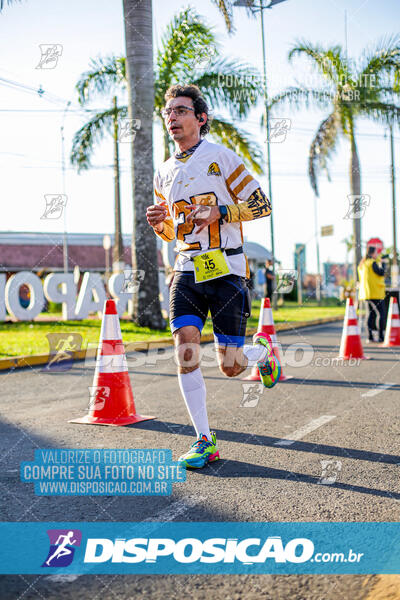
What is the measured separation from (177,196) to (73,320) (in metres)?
14.0

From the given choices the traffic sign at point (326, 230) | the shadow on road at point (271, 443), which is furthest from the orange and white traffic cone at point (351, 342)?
the traffic sign at point (326, 230)

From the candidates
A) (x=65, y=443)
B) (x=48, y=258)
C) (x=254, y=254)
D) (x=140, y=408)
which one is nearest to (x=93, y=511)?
(x=65, y=443)

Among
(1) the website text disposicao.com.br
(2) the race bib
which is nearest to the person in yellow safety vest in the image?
(2) the race bib

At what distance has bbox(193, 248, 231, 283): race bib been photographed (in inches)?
152

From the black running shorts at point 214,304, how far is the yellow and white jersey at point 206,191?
0.09 m

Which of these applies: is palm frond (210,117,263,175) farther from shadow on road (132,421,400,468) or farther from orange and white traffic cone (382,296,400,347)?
shadow on road (132,421,400,468)

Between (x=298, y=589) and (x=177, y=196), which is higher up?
(x=177, y=196)

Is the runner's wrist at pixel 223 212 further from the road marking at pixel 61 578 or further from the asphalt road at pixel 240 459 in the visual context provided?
the road marking at pixel 61 578

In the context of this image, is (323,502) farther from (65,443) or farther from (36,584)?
(65,443)

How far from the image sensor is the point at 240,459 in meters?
3.90

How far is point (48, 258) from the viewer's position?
111 ft

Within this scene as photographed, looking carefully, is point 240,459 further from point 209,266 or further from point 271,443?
point 209,266

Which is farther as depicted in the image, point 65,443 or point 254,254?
point 254,254

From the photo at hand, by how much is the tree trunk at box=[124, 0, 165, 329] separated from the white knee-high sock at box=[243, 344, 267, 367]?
9071mm
